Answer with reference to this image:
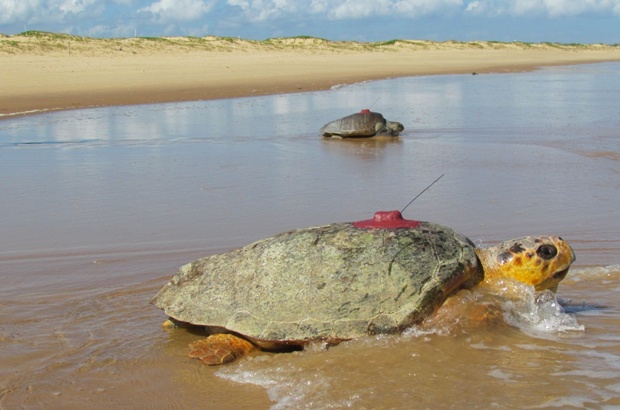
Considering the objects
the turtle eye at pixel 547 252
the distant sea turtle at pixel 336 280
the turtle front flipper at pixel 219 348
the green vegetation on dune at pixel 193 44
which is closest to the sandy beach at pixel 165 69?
the green vegetation on dune at pixel 193 44

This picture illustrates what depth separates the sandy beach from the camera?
68.6 ft

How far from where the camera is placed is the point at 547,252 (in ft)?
13.4

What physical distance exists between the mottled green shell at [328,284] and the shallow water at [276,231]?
13cm

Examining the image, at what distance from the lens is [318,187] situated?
8055 mm

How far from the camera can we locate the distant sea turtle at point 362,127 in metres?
12.6

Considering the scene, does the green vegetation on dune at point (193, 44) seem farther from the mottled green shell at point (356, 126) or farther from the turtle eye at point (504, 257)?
the turtle eye at point (504, 257)

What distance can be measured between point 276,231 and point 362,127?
7061 millimetres

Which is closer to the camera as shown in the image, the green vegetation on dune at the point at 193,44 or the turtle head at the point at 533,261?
the turtle head at the point at 533,261

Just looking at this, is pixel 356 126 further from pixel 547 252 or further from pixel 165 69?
pixel 165 69

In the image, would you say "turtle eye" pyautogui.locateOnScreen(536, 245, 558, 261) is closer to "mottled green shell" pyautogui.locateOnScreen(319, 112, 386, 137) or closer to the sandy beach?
"mottled green shell" pyautogui.locateOnScreen(319, 112, 386, 137)

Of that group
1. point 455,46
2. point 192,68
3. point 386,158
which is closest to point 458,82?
point 192,68

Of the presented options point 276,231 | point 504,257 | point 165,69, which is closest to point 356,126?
point 276,231

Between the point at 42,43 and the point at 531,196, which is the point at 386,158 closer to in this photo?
the point at 531,196

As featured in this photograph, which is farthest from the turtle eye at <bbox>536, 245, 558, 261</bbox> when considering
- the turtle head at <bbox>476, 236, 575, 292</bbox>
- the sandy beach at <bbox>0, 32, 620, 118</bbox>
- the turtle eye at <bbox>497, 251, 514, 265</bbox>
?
the sandy beach at <bbox>0, 32, 620, 118</bbox>
